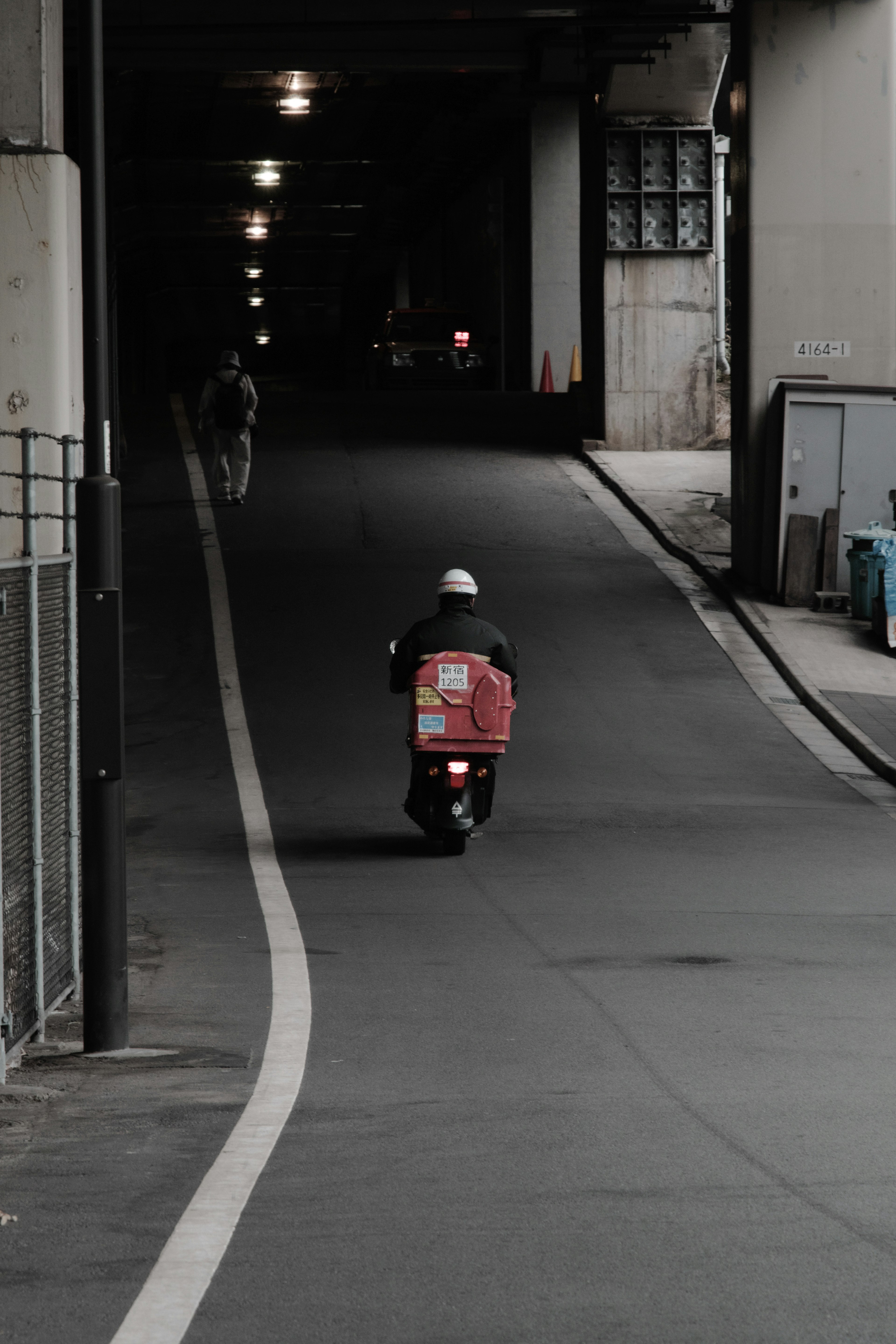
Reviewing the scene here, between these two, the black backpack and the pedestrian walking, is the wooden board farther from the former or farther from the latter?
the black backpack

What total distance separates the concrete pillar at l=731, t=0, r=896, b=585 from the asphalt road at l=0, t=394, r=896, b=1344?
16.1 feet

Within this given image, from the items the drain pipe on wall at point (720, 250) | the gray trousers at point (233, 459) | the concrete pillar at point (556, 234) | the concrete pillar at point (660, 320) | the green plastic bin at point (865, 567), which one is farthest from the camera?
the concrete pillar at point (556, 234)

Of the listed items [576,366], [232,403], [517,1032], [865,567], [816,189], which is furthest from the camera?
[576,366]

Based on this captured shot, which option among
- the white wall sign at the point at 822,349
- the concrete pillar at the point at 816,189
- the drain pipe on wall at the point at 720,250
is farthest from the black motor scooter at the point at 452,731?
the drain pipe on wall at the point at 720,250

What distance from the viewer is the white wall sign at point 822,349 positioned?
21875 millimetres

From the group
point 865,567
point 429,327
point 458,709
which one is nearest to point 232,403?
point 865,567

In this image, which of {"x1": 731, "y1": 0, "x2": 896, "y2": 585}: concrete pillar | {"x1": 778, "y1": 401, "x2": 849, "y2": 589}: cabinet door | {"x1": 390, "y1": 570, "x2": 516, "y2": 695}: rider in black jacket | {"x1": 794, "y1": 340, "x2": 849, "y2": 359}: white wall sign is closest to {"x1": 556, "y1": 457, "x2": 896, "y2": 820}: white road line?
{"x1": 778, "y1": 401, "x2": 849, "y2": 589}: cabinet door

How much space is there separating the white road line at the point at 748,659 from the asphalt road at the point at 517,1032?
288 millimetres

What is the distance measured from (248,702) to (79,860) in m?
7.77

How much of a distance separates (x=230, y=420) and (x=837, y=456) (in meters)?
8.91

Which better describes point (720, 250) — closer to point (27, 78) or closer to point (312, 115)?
point (312, 115)

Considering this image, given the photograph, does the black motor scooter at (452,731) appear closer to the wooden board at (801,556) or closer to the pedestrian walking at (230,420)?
the wooden board at (801,556)

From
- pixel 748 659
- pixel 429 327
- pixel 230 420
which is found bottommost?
pixel 748 659

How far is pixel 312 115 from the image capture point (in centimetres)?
4097
